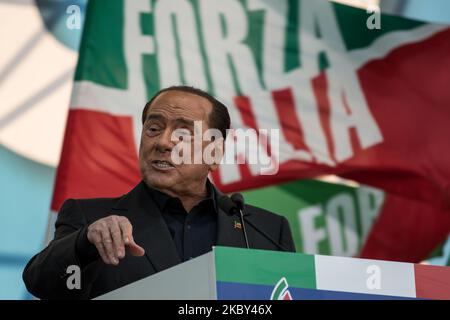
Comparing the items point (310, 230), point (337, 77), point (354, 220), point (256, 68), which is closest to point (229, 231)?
point (256, 68)

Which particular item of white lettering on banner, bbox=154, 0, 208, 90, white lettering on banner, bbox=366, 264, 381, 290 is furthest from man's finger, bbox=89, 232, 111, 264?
white lettering on banner, bbox=154, 0, 208, 90

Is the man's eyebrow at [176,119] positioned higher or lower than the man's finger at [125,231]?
higher

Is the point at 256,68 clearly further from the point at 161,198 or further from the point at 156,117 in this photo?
the point at 161,198

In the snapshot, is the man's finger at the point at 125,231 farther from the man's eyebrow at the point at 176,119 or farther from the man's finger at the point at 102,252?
the man's eyebrow at the point at 176,119

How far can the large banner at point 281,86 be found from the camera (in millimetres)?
6656

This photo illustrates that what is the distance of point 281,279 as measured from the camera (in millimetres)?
2539

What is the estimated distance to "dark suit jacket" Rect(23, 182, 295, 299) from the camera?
3020 mm

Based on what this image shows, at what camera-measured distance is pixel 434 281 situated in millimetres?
2811

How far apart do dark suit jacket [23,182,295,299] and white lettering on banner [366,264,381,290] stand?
71cm

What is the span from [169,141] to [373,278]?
1081mm

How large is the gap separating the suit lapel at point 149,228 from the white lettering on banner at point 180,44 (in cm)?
335

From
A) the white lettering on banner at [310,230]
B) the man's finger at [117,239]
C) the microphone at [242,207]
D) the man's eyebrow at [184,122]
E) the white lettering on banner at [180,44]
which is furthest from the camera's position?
the white lettering on banner at [310,230]

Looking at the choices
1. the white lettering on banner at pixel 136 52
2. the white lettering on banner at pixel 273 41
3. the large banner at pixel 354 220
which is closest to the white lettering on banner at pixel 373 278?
the white lettering on banner at pixel 136 52
